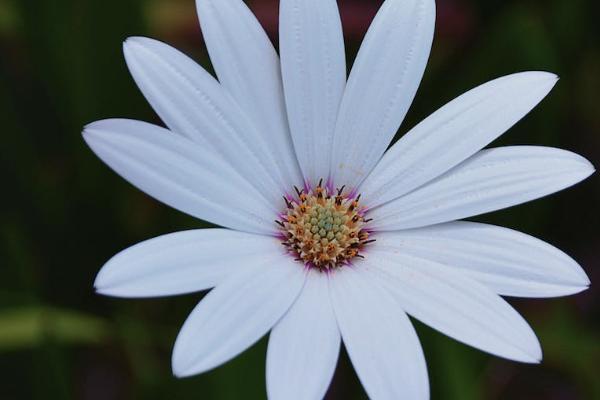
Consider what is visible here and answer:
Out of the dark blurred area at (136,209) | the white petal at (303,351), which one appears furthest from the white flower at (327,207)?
the dark blurred area at (136,209)

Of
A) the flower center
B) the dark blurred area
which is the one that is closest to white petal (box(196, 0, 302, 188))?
the flower center

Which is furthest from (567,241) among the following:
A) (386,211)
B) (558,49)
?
(386,211)

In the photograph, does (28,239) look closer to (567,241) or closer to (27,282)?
(27,282)

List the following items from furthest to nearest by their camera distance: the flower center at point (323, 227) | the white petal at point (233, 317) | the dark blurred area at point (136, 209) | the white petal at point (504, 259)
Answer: the dark blurred area at point (136, 209) < the flower center at point (323, 227) < the white petal at point (504, 259) < the white petal at point (233, 317)

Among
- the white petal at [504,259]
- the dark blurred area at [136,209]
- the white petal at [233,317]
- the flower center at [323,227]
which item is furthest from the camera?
the dark blurred area at [136,209]

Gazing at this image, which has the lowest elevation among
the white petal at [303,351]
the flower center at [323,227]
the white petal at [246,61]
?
the white petal at [303,351]

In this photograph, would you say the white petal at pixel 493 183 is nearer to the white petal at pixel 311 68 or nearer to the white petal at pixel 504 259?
the white petal at pixel 504 259

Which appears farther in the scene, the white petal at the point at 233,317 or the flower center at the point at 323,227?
the flower center at the point at 323,227

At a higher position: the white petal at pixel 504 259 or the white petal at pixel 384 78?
the white petal at pixel 384 78

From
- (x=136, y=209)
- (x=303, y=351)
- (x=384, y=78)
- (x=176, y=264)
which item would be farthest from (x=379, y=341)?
(x=136, y=209)
